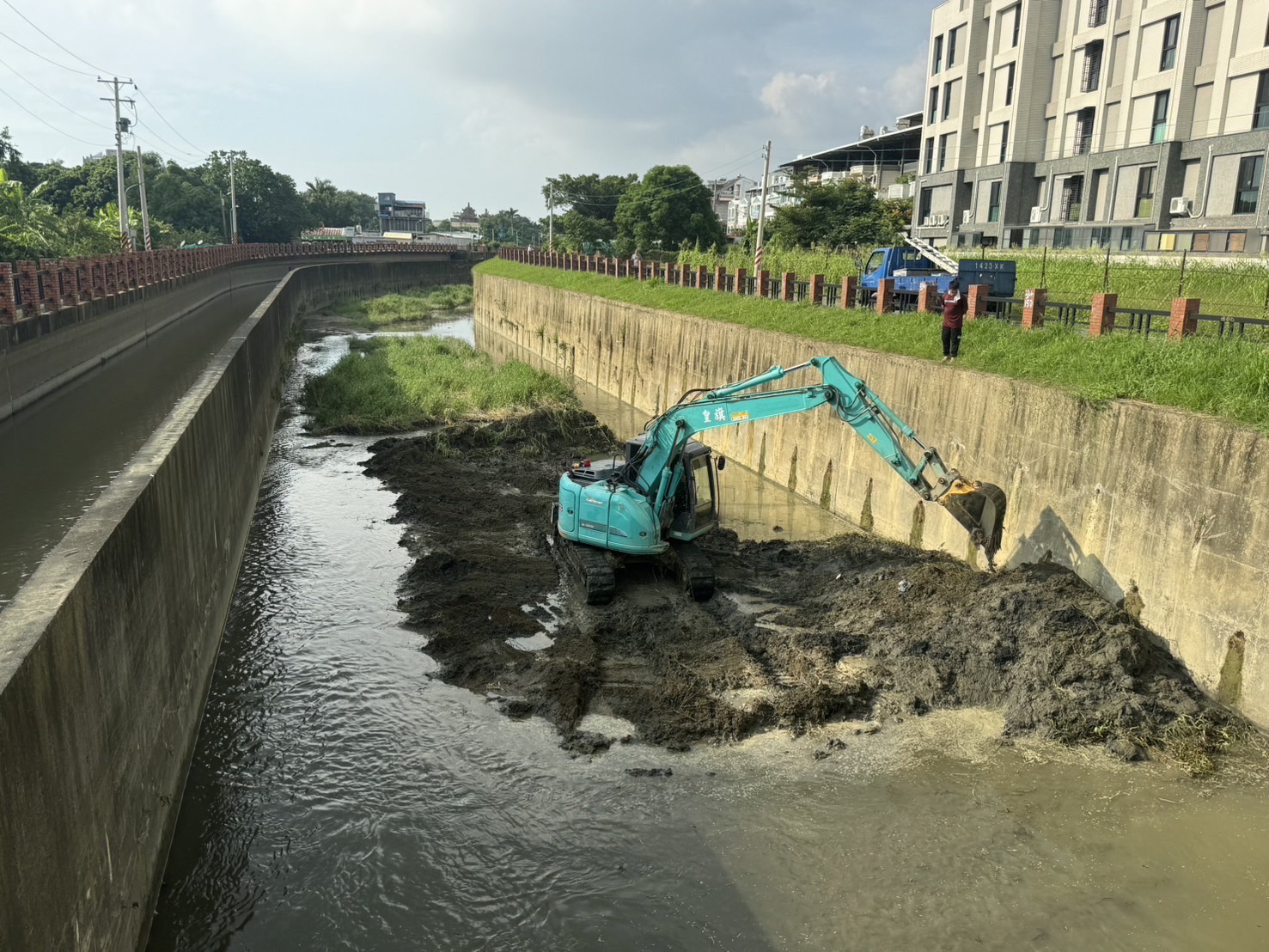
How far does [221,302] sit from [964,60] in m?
36.9

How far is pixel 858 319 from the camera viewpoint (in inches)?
781

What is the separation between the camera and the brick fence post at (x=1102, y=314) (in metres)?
13.9

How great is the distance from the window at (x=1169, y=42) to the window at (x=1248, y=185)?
18.2 ft

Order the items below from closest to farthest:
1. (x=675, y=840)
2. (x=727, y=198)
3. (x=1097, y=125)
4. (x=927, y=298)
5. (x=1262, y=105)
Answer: (x=675, y=840) < (x=927, y=298) < (x=1262, y=105) < (x=1097, y=125) < (x=727, y=198)

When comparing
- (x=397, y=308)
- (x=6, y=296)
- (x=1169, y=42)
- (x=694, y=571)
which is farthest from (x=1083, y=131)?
(x=397, y=308)

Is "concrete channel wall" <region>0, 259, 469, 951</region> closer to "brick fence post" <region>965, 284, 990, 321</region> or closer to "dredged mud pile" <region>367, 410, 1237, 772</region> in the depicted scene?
"dredged mud pile" <region>367, 410, 1237, 772</region>

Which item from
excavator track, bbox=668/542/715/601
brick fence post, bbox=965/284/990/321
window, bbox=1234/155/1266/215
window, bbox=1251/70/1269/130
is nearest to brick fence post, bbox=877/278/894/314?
brick fence post, bbox=965/284/990/321

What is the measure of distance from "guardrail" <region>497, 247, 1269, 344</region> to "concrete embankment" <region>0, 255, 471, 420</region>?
1640 cm

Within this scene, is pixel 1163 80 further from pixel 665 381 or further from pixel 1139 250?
pixel 665 381

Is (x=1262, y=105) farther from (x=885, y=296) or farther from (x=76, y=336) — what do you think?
(x=76, y=336)

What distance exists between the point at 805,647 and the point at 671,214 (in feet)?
174

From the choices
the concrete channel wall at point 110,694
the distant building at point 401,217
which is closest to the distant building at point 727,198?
the distant building at point 401,217

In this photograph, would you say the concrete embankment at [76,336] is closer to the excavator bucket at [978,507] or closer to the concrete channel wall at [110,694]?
the concrete channel wall at [110,694]

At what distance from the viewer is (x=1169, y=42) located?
111ft
